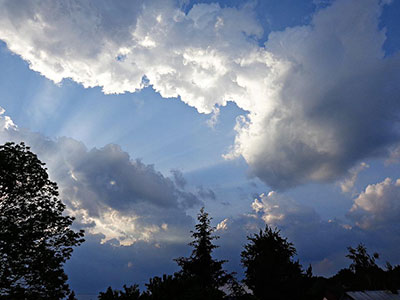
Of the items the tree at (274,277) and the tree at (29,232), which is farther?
the tree at (274,277)

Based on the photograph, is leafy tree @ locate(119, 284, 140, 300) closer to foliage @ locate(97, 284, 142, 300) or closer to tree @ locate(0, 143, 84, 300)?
foliage @ locate(97, 284, 142, 300)

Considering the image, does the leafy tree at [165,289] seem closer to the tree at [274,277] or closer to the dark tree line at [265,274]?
the dark tree line at [265,274]

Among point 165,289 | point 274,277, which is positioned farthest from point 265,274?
point 165,289

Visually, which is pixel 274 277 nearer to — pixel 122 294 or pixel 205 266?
pixel 205 266

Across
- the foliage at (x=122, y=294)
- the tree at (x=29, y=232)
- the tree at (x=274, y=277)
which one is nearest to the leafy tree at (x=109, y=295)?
the foliage at (x=122, y=294)

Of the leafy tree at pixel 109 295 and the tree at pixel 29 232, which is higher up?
the tree at pixel 29 232

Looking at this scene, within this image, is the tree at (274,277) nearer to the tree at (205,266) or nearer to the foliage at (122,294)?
the tree at (205,266)

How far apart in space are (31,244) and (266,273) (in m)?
27.4

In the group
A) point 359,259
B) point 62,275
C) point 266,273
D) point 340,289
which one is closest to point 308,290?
point 266,273

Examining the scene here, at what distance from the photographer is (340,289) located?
86.4 feet

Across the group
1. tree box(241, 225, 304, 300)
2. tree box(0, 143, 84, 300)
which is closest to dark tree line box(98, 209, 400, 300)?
tree box(241, 225, 304, 300)

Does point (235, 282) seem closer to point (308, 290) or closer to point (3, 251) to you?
point (308, 290)

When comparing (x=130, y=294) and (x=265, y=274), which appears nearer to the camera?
(x=130, y=294)

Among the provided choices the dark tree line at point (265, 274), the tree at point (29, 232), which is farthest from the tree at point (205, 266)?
the tree at point (29, 232)
